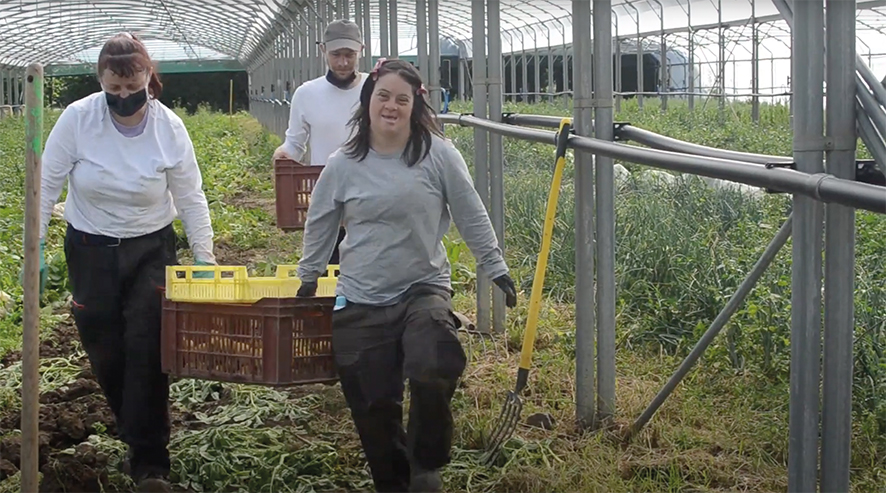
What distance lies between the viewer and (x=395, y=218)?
358 centimetres

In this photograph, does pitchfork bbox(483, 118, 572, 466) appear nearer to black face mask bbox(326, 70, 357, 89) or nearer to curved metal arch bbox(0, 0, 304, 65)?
black face mask bbox(326, 70, 357, 89)

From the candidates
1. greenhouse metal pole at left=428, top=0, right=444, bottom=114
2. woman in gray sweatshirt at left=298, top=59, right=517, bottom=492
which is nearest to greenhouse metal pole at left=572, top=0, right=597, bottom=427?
woman in gray sweatshirt at left=298, top=59, right=517, bottom=492

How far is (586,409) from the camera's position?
171 inches

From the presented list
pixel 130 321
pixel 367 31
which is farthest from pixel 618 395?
pixel 367 31

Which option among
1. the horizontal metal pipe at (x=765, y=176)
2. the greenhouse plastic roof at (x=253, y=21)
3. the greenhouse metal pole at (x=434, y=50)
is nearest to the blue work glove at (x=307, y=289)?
the horizontal metal pipe at (x=765, y=176)

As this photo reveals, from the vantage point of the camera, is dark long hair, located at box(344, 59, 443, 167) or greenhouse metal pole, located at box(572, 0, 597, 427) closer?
dark long hair, located at box(344, 59, 443, 167)

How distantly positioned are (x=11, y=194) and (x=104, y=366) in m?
9.08

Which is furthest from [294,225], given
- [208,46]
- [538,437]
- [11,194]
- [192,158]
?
[208,46]

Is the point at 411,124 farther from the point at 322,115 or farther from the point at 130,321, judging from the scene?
the point at 322,115

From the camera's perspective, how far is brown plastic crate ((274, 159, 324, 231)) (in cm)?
548

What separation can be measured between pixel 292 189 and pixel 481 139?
1136mm

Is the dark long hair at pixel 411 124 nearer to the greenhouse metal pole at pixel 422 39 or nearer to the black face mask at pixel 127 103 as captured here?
the black face mask at pixel 127 103

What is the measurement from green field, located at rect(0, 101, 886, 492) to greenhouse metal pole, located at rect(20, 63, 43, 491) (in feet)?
3.14

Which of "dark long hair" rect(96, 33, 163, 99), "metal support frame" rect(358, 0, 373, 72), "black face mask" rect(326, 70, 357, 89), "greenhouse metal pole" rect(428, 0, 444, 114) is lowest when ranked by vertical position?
"dark long hair" rect(96, 33, 163, 99)
